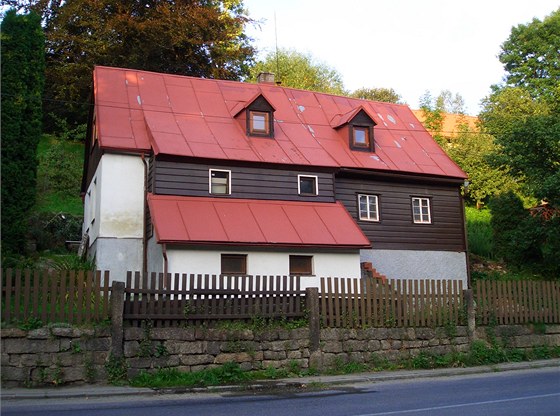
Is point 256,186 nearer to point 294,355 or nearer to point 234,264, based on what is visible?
point 234,264

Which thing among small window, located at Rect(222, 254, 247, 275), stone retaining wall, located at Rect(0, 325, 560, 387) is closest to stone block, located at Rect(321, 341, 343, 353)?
stone retaining wall, located at Rect(0, 325, 560, 387)

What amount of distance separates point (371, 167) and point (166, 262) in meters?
9.12

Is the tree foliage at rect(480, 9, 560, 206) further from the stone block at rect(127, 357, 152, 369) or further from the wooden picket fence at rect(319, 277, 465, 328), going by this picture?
the stone block at rect(127, 357, 152, 369)

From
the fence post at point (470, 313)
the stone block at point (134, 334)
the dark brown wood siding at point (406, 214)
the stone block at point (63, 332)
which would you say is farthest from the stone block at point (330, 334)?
the dark brown wood siding at point (406, 214)

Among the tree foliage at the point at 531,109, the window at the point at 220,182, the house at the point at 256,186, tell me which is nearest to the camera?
the house at the point at 256,186

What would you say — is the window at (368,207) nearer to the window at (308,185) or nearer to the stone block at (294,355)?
the window at (308,185)

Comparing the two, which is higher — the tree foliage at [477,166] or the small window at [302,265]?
the tree foliage at [477,166]

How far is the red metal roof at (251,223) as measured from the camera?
1727cm

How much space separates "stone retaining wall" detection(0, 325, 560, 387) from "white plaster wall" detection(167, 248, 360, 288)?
5.12 metres

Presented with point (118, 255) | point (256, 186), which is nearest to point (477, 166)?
point (256, 186)

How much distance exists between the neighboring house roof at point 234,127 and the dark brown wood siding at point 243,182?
43 centimetres

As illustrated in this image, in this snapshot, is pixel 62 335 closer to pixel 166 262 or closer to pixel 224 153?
pixel 166 262

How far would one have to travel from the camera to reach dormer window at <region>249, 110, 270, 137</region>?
21828 millimetres

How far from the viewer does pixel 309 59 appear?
54.8m
